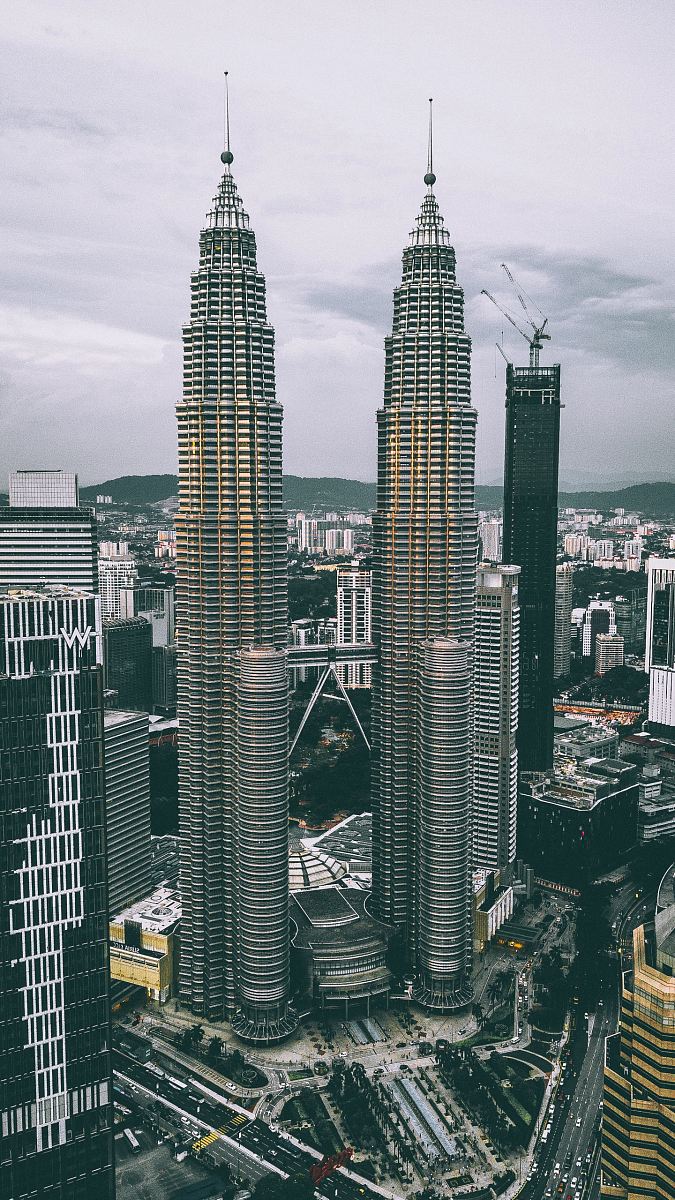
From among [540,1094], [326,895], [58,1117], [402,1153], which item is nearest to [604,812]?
[326,895]

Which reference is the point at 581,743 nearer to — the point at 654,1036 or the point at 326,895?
the point at 326,895

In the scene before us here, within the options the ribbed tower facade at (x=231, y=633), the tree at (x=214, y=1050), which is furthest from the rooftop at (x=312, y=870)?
the tree at (x=214, y=1050)

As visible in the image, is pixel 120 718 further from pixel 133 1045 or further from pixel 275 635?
pixel 133 1045

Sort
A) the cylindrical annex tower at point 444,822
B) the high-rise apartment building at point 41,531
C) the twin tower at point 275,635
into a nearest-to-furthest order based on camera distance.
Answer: the twin tower at point 275,635 → the cylindrical annex tower at point 444,822 → the high-rise apartment building at point 41,531

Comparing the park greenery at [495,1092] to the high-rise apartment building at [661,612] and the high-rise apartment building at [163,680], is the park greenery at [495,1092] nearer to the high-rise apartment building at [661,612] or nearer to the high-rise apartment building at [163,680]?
the high-rise apartment building at [661,612]

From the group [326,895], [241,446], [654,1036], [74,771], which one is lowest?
[326,895]

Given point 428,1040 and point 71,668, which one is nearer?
point 71,668

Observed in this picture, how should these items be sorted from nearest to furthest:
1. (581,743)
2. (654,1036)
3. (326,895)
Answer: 1. (654,1036)
2. (326,895)
3. (581,743)
